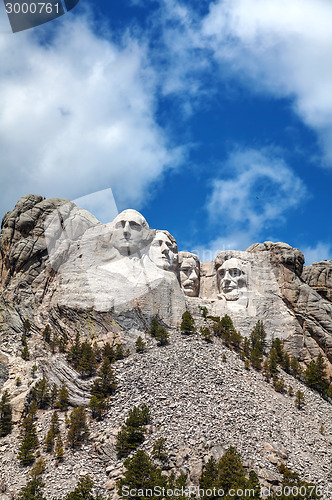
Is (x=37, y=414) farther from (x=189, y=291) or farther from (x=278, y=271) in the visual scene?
(x=278, y=271)

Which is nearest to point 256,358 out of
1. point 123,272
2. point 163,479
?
point 123,272

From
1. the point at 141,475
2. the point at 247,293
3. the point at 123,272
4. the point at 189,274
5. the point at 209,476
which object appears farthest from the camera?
the point at 189,274

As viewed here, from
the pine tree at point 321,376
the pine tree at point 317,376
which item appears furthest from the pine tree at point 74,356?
the pine tree at point 321,376

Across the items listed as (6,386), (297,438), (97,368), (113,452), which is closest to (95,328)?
(97,368)

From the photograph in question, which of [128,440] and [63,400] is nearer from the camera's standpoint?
[128,440]

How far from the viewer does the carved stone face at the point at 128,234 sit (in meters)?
55.9

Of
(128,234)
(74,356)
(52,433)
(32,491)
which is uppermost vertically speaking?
(128,234)

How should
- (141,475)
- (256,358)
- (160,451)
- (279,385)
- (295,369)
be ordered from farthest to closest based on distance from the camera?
(295,369) → (256,358) → (279,385) → (160,451) → (141,475)

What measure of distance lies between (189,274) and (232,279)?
3190mm

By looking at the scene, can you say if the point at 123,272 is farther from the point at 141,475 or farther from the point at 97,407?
the point at 141,475

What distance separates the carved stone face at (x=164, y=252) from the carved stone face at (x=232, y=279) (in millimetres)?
3626

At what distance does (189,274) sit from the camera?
59594 millimetres

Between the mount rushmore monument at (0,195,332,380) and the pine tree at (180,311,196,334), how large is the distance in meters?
0.91

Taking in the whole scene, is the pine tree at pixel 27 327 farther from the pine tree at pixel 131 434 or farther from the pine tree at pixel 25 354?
the pine tree at pixel 131 434
